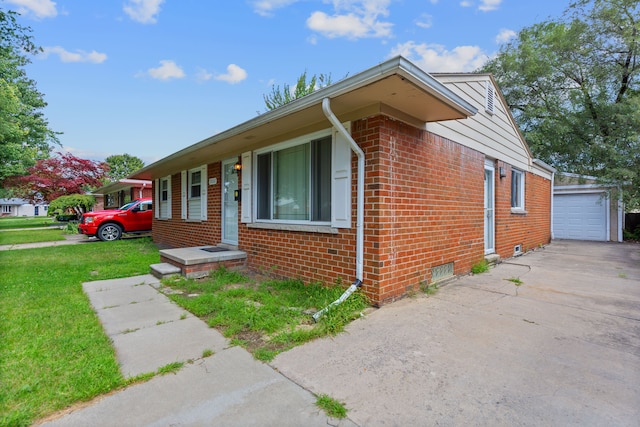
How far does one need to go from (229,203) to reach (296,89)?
46.6 feet

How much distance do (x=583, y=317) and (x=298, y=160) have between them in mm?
4151

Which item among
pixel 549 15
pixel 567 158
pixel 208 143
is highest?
pixel 549 15

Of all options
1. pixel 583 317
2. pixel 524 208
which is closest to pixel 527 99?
pixel 524 208

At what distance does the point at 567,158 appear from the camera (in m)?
15.2

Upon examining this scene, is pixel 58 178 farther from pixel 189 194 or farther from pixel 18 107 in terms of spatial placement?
pixel 189 194

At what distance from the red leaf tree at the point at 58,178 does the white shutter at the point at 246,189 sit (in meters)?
22.7

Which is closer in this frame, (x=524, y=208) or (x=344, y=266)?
(x=344, y=266)

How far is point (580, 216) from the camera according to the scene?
12273 mm

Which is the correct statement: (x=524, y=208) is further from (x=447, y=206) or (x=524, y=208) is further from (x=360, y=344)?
(x=360, y=344)

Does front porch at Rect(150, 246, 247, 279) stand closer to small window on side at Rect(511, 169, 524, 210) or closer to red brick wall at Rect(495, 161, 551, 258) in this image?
red brick wall at Rect(495, 161, 551, 258)

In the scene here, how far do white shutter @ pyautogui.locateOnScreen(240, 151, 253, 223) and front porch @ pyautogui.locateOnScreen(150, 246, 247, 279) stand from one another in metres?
0.74

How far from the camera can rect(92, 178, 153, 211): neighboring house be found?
14956mm

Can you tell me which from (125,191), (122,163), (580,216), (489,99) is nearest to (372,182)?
(489,99)

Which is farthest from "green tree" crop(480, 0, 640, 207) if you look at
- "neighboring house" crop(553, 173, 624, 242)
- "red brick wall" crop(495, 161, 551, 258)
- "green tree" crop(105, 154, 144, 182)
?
"green tree" crop(105, 154, 144, 182)
